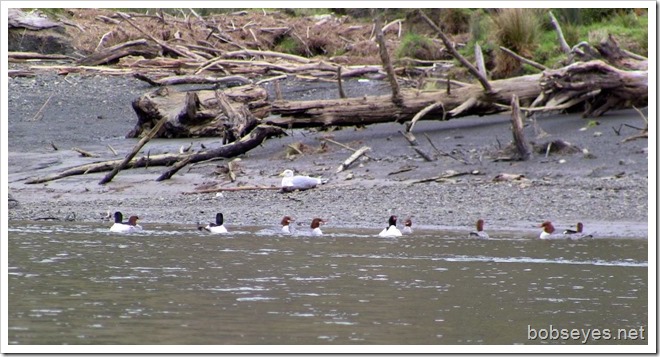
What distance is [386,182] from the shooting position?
16.4 meters

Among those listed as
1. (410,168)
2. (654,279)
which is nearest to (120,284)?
(654,279)

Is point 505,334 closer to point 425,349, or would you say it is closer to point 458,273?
point 425,349

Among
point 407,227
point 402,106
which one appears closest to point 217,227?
point 407,227

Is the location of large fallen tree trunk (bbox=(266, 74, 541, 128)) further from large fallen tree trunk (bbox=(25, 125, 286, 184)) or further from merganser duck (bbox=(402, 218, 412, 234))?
merganser duck (bbox=(402, 218, 412, 234))

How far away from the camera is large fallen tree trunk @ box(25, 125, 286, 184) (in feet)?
57.8

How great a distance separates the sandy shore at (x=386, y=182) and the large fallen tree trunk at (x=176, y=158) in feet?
0.51

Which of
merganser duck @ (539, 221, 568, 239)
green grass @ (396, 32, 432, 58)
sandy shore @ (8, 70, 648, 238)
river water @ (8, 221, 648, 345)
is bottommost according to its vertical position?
river water @ (8, 221, 648, 345)

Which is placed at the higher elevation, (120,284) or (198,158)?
(198,158)

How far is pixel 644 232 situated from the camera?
13.4 m

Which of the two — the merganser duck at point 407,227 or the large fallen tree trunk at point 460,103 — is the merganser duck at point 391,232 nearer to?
the merganser duck at point 407,227

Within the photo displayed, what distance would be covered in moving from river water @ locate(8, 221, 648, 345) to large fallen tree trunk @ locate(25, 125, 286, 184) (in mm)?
3273

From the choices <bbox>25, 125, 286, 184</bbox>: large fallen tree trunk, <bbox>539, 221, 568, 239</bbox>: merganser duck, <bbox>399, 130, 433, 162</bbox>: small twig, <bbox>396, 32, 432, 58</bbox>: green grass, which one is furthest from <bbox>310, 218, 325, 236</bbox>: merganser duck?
<bbox>396, 32, 432, 58</bbox>: green grass

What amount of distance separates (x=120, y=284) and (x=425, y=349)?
4.01 metres

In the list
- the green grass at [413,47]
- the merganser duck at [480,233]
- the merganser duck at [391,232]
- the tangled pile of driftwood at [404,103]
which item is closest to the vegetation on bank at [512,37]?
the green grass at [413,47]
